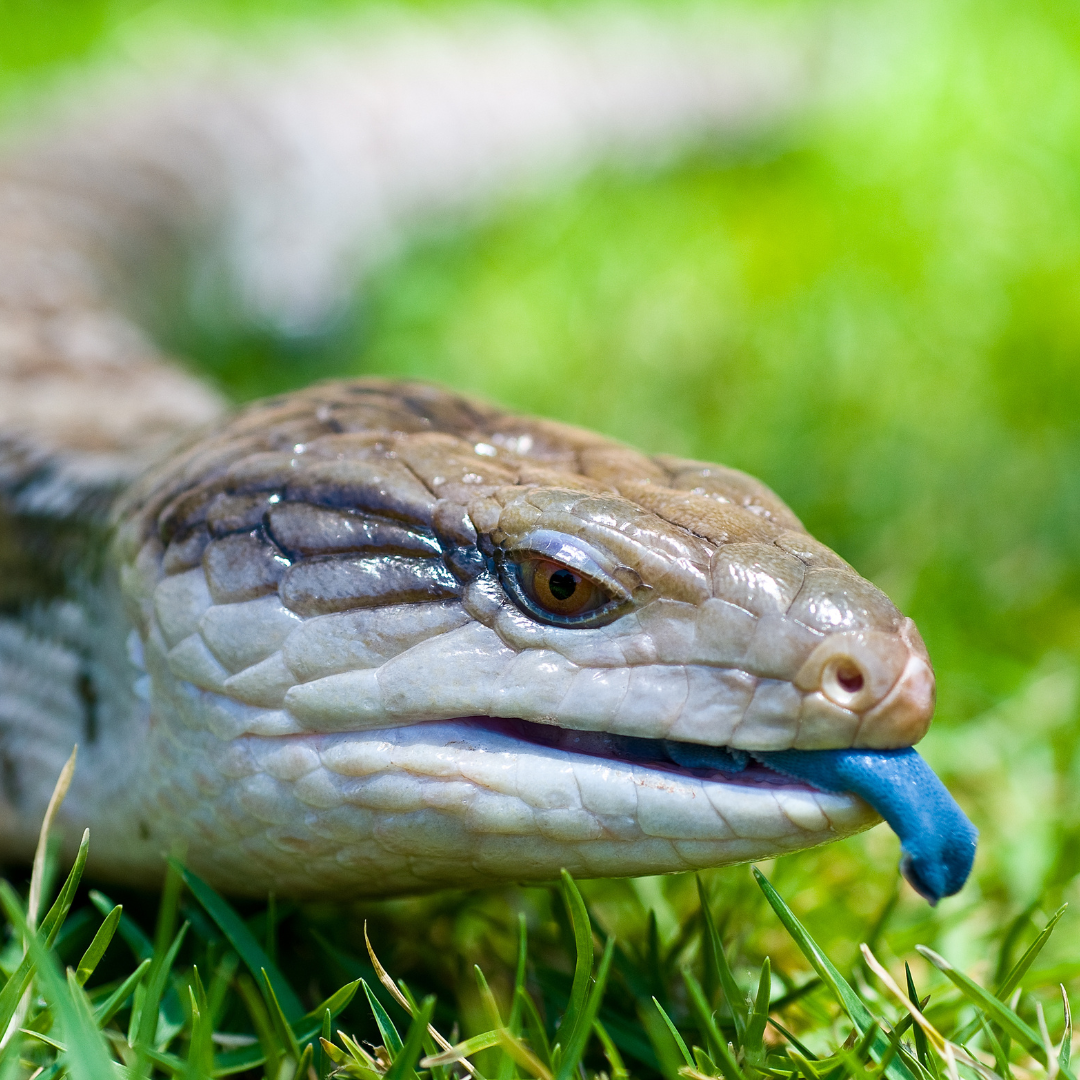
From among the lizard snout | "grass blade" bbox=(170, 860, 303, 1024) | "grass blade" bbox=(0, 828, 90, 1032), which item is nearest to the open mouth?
the lizard snout

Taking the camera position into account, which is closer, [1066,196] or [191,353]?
[191,353]

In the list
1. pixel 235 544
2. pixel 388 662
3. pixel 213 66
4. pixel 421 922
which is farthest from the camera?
pixel 213 66

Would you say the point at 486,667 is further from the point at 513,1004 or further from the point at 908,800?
the point at 908,800

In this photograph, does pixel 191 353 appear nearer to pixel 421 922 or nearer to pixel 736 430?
pixel 736 430

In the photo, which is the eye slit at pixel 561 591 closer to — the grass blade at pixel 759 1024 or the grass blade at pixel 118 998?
the grass blade at pixel 759 1024

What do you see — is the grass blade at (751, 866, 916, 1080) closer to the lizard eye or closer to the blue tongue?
the blue tongue

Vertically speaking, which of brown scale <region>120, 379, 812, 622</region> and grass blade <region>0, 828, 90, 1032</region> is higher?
brown scale <region>120, 379, 812, 622</region>

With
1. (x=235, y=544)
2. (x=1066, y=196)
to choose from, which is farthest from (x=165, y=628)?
(x=1066, y=196)
